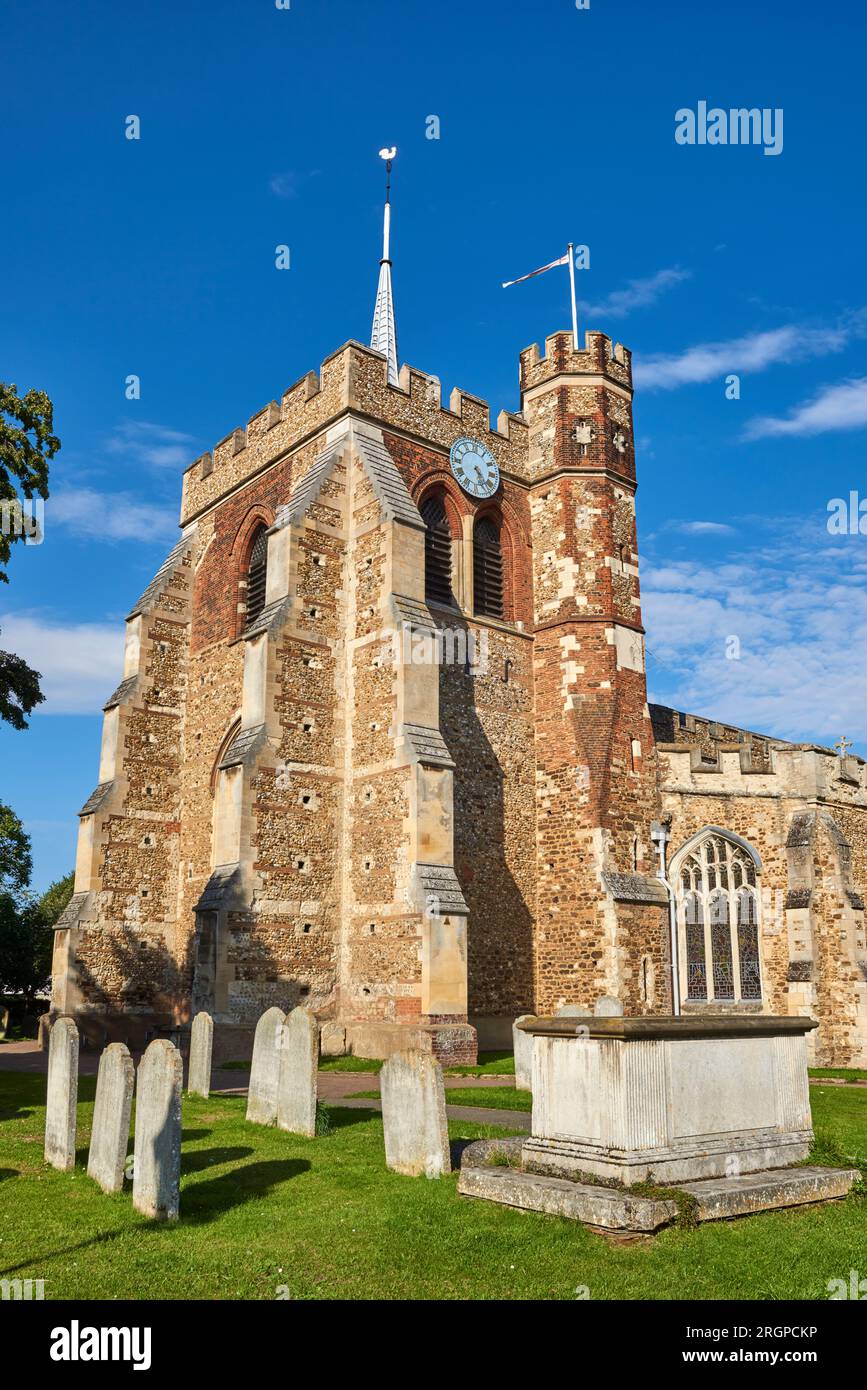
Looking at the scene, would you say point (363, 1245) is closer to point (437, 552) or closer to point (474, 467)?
point (437, 552)

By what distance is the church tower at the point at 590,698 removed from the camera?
21.7m

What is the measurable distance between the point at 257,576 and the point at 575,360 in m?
9.12

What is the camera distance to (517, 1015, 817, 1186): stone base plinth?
7176mm

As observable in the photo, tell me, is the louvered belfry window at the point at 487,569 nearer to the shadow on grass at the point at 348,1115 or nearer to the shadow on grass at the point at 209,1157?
the shadow on grass at the point at 348,1115

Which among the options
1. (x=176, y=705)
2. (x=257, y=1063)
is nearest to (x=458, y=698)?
(x=176, y=705)

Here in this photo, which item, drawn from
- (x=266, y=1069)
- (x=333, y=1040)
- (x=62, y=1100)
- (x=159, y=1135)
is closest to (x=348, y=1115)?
(x=266, y=1069)

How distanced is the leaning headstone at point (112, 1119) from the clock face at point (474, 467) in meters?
17.8

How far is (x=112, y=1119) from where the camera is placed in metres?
8.44

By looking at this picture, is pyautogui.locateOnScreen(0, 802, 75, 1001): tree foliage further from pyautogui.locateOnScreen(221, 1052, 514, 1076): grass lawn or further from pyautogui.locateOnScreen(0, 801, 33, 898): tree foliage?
pyautogui.locateOnScreen(221, 1052, 514, 1076): grass lawn

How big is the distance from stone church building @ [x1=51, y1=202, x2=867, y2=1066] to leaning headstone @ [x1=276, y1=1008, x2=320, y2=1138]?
6.81 m

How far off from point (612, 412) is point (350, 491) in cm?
758

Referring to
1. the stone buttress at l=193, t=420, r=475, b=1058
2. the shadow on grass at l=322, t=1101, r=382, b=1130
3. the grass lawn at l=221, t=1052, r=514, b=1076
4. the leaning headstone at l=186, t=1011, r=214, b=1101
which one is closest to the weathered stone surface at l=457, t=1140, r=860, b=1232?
the shadow on grass at l=322, t=1101, r=382, b=1130

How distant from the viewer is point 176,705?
1020 inches
